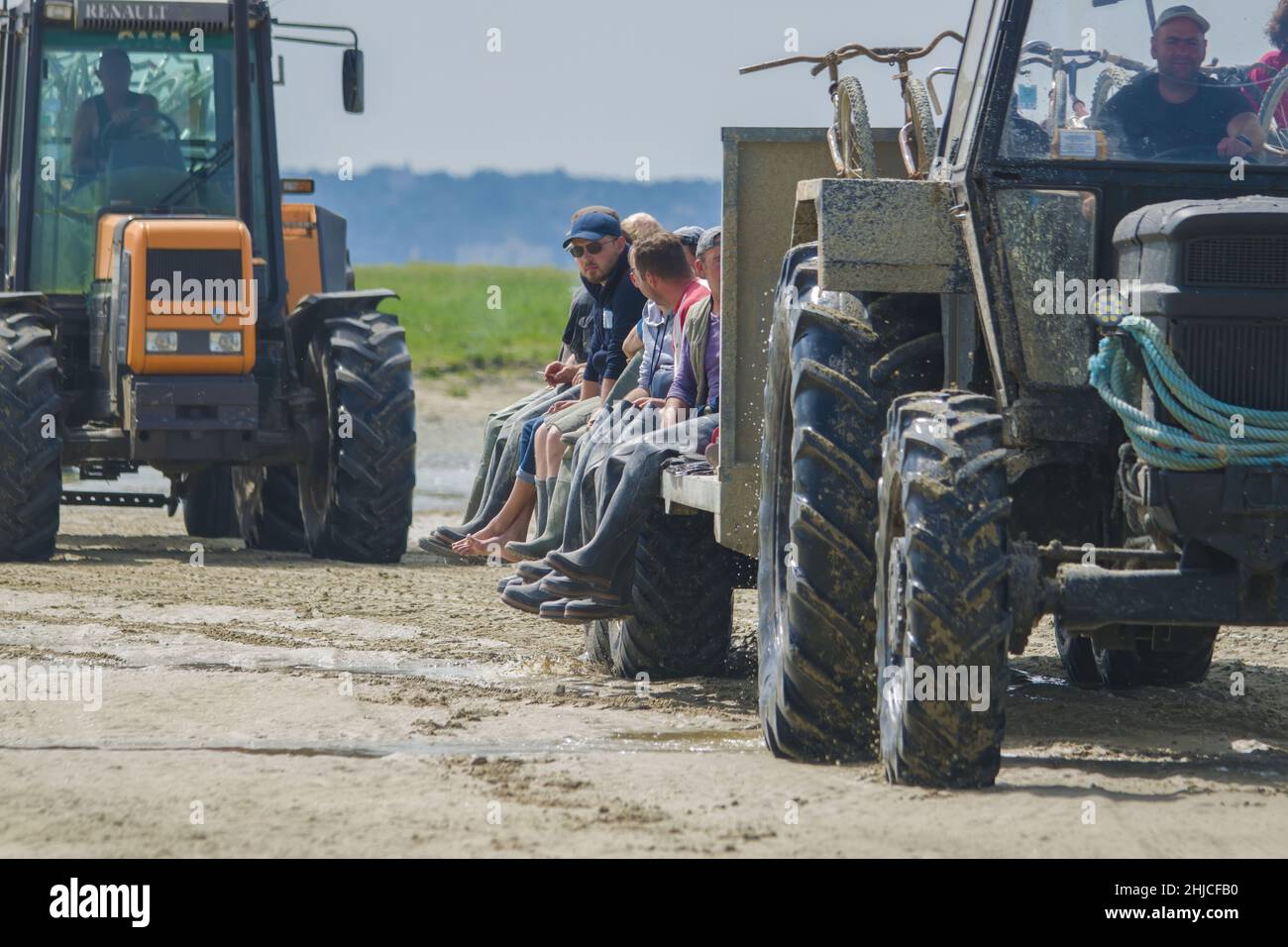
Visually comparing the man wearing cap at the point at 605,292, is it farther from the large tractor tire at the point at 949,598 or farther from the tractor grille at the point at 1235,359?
the tractor grille at the point at 1235,359

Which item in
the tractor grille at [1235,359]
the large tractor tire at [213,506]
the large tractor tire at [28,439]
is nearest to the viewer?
the tractor grille at [1235,359]

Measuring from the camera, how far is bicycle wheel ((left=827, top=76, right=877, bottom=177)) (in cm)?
691

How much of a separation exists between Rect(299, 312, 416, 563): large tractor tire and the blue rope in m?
7.09

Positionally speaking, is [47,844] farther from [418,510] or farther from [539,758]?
[418,510]

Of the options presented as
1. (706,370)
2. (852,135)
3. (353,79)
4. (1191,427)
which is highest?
(353,79)

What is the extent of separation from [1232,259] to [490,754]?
254 centimetres

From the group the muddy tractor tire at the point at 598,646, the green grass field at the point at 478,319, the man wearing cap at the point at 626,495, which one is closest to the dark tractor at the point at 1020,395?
the man wearing cap at the point at 626,495

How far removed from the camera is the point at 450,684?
799cm

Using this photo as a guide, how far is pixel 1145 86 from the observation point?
6062 millimetres

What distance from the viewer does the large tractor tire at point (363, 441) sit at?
12133 mm

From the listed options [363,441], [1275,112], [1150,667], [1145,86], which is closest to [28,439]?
[363,441]

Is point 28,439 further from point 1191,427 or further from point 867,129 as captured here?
point 1191,427

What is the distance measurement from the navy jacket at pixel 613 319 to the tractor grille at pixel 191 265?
2774mm
